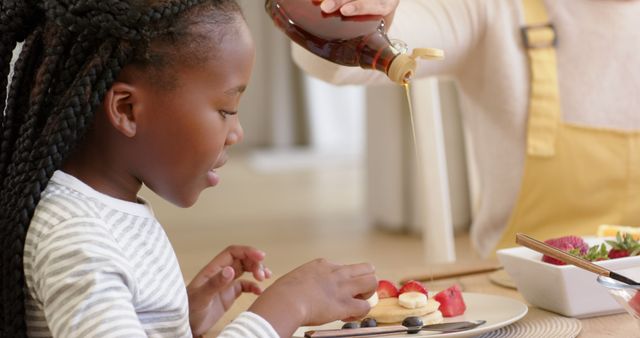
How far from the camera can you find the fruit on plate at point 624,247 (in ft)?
4.01

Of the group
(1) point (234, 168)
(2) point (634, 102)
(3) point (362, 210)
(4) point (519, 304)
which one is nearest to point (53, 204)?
(4) point (519, 304)

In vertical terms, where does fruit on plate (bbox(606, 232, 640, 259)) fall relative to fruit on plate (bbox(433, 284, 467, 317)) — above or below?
above

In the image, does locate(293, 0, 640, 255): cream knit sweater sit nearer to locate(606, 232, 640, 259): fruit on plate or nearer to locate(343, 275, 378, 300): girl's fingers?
locate(606, 232, 640, 259): fruit on plate

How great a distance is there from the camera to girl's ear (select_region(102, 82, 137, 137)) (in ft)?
3.34

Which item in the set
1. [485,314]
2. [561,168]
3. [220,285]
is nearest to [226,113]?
[220,285]

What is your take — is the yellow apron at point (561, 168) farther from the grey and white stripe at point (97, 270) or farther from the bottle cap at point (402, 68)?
the grey and white stripe at point (97, 270)

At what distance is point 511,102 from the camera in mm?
1894

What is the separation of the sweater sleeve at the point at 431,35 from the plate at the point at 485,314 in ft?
1.81

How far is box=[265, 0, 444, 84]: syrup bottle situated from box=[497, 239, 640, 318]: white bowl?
0.91 ft

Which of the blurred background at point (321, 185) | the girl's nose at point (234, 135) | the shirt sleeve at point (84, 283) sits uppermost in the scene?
the girl's nose at point (234, 135)

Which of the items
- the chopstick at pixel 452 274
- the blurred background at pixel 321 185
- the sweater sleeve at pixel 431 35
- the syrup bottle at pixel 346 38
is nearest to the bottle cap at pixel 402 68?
the syrup bottle at pixel 346 38

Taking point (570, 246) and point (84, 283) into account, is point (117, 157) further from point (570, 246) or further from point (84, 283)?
point (570, 246)

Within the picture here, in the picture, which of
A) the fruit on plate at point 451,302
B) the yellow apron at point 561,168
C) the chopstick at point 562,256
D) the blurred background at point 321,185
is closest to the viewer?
the chopstick at point 562,256

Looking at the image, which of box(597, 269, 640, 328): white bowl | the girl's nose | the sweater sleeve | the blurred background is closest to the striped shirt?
the girl's nose
